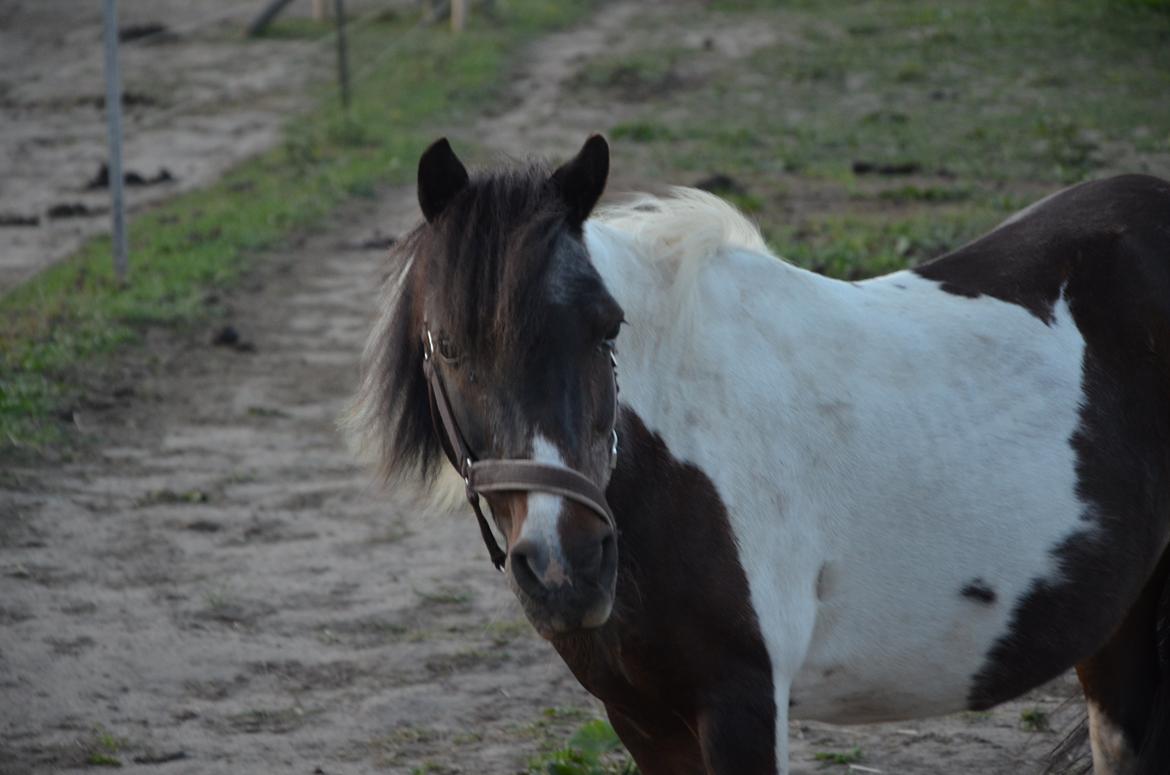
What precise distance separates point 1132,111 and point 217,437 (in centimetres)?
866

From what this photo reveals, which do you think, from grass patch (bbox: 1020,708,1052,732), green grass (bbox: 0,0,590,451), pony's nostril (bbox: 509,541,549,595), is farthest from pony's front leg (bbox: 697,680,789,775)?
green grass (bbox: 0,0,590,451)

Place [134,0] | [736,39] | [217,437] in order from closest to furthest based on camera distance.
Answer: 1. [217,437]
2. [736,39]
3. [134,0]

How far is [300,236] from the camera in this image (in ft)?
29.5

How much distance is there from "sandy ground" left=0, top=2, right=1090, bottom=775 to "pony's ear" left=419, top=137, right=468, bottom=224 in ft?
1.27

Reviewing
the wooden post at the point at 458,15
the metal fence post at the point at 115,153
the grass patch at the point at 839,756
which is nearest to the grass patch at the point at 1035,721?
the grass patch at the point at 839,756

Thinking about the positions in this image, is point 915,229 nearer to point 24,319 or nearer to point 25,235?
point 24,319

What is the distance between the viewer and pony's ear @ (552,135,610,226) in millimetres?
2264

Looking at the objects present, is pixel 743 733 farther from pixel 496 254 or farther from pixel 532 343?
pixel 496 254

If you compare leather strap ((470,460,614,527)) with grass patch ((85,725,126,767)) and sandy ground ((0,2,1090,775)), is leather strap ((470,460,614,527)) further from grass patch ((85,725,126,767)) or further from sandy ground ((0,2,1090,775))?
grass patch ((85,725,126,767))

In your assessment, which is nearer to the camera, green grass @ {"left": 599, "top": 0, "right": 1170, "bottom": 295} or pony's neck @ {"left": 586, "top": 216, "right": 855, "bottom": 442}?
pony's neck @ {"left": 586, "top": 216, "right": 855, "bottom": 442}

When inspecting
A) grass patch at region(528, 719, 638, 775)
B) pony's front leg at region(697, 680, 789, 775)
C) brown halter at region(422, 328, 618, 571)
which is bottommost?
grass patch at region(528, 719, 638, 775)

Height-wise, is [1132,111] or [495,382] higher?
[495,382]

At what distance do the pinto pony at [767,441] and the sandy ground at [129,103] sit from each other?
624 centimetres

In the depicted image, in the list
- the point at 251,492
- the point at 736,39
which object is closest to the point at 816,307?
the point at 251,492
